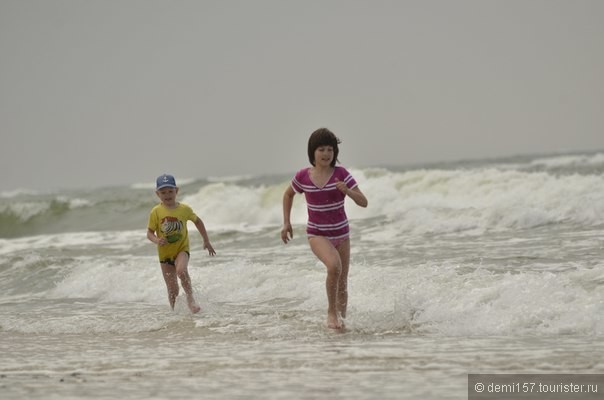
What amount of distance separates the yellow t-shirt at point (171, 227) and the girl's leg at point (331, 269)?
2009 millimetres

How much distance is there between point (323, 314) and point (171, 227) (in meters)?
1.79

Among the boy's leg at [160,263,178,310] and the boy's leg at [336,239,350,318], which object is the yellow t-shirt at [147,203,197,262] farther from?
the boy's leg at [336,239,350,318]

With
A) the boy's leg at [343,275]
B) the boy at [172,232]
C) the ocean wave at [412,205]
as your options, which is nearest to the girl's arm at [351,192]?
the boy's leg at [343,275]

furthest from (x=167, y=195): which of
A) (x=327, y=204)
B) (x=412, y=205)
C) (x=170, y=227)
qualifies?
(x=412, y=205)

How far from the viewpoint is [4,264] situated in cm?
1402

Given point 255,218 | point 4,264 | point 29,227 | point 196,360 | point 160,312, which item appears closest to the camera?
point 196,360

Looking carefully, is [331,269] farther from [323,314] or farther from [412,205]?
[412,205]

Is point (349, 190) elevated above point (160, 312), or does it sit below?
above

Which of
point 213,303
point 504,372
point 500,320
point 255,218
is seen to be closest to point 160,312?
point 213,303

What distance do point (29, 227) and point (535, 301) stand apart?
2704 cm

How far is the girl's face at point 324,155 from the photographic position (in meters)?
6.75

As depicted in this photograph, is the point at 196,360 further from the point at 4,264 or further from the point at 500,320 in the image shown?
the point at 4,264

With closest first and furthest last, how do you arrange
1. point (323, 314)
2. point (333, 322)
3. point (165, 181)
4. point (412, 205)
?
point (333, 322) < point (323, 314) < point (165, 181) < point (412, 205)

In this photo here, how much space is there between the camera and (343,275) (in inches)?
277
